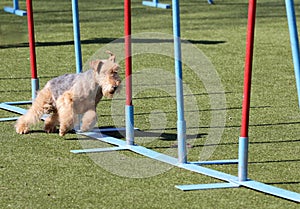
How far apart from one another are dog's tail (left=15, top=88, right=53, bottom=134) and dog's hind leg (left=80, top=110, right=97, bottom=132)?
386 millimetres

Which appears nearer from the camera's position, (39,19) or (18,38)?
(18,38)

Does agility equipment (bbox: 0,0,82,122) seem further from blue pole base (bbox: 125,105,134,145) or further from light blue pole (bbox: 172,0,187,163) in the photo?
light blue pole (bbox: 172,0,187,163)

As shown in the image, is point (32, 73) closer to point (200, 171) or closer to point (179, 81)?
point (179, 81)

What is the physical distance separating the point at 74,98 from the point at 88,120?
0.79ft

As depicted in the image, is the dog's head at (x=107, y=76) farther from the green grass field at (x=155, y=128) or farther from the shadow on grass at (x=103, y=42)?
the shadow on grass at (x=103, y=42)

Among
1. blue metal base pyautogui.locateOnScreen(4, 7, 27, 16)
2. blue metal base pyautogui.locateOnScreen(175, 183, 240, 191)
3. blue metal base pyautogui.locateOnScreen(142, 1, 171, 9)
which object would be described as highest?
blue metal base pyautogui.locateOnScreen(142, 1, 171, 9)

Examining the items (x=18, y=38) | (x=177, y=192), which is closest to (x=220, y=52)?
(x=18, y=38)

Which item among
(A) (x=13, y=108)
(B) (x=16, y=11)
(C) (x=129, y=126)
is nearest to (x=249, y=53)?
(C) (x=129, y=126)

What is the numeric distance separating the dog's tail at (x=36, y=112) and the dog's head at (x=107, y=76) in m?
0.62

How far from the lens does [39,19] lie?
648 inches

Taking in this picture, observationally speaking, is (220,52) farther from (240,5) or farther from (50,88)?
(240,5)

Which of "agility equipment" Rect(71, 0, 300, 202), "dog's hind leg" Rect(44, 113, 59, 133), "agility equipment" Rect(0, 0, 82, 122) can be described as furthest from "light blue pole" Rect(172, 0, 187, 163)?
"agility equipment" Rect(0, 0, 82, 122)

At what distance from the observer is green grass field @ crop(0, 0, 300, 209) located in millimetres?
6094

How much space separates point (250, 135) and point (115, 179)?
1837mm
